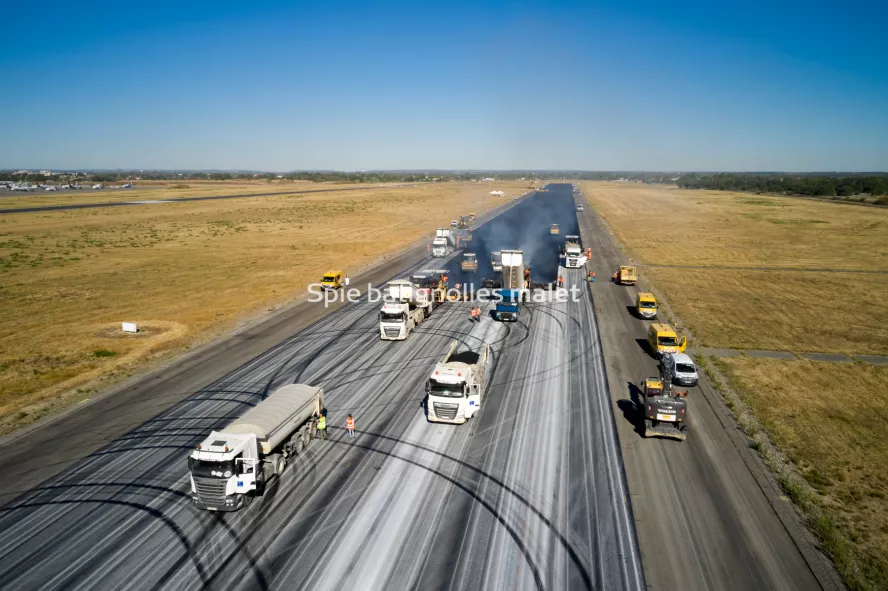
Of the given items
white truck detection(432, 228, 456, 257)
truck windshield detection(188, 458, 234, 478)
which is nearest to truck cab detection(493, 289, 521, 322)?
truck windshield detection(188, 458, 234, 478)

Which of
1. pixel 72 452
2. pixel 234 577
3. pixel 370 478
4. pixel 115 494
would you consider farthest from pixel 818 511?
pixel 72 452

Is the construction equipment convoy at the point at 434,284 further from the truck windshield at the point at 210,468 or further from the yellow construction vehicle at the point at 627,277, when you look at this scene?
the truck windshield at the point at 210,468

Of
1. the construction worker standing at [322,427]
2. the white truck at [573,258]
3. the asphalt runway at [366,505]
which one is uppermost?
the white truck at [573,258]

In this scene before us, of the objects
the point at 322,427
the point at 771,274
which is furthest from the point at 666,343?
the point at 771,274

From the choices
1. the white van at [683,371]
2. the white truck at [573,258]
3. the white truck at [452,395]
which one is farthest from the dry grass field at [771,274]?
the white truck at [452,395]

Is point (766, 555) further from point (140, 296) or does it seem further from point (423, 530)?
point (140, 296)

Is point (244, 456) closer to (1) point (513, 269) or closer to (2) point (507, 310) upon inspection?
(2) point (507, 310)

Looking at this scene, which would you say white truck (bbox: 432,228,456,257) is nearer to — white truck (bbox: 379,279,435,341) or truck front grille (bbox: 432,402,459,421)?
white truck (bbox: 379,279,435,341)
